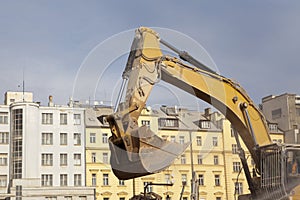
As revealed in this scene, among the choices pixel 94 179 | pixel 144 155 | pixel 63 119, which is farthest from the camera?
pixel 63 119

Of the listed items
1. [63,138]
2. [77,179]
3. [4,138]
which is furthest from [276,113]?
[4,138]

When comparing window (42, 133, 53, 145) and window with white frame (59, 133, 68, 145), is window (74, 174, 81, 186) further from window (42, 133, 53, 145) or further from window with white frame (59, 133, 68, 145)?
window (42, 133, 53, 145)

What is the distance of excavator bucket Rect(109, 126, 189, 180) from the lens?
48.8 feet

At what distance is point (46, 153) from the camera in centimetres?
7056

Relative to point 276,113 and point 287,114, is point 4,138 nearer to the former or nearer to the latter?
point 276,113

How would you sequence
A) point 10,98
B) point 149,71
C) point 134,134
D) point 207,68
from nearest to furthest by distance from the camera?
point 134,134 < point 149,71 < point 207,68 < point 10,98

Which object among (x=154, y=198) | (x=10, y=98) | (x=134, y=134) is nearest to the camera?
(x=134, y=134)

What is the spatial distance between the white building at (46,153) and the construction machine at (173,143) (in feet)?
165

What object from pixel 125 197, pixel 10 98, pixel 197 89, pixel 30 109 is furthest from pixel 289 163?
pixel 10 98

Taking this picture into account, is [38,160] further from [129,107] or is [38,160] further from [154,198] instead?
[129,107]

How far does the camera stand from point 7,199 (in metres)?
68.1

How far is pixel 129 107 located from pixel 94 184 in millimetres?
54111

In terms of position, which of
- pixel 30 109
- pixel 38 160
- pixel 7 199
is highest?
pixel 30 109

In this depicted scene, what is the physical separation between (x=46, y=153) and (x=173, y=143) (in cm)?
5704
